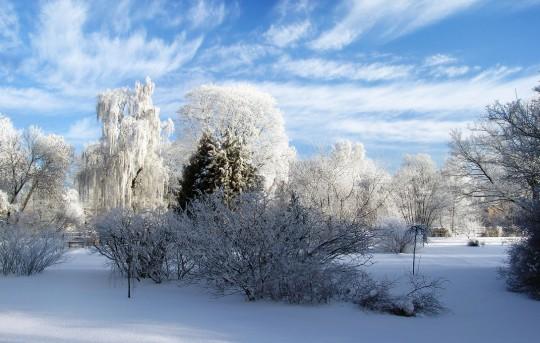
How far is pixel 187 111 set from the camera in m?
28.6

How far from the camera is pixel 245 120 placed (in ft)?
91.8

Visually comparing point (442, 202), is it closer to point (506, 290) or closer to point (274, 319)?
point (506, 290)

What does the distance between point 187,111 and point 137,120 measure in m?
4.65

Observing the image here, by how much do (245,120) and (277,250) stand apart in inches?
811

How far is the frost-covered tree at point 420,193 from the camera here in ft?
124

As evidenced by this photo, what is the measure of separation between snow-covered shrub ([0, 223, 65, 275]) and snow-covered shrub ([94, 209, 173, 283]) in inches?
73.0

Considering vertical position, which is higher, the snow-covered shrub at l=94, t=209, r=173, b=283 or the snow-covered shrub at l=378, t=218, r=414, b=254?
the snow-covered shrub at l=94, t=209, r=173, b=283

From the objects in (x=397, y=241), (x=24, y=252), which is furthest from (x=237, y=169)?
(x=24, y=252)

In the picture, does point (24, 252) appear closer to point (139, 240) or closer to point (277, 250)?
point (139, 240)

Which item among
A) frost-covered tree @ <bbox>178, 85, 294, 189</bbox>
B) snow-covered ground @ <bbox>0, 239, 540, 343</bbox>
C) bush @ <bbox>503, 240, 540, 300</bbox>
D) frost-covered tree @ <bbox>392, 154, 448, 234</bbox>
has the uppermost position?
frost-covered tree @ <bbox>178, 85, 294, 189</bbox>

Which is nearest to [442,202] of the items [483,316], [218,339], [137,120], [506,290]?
[137,120]

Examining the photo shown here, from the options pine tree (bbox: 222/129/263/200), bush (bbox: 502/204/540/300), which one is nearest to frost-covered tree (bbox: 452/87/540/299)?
bush (bbox: 502/204/540/300)

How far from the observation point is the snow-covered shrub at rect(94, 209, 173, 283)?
1006 cm

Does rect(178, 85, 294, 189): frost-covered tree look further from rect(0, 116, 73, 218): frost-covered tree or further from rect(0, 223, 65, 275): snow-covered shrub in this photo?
rect(0, 223, 65, 275): snow-covered shrub
